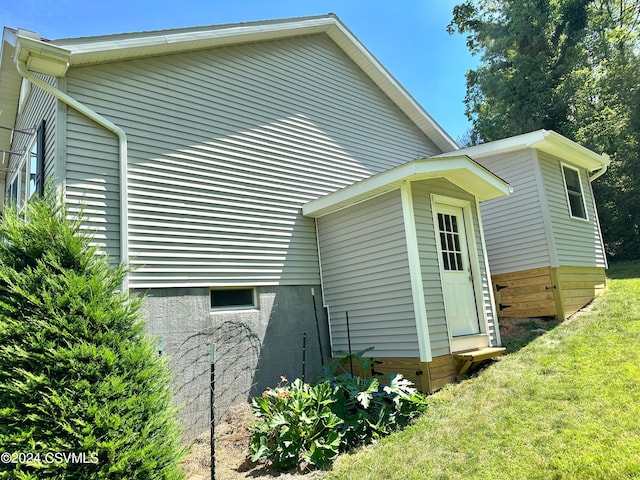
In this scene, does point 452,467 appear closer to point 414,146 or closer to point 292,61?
point 292,61

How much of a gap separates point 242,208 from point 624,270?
11.5 meters

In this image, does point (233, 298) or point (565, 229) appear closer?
point (233, 298)

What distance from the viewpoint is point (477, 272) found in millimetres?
6566

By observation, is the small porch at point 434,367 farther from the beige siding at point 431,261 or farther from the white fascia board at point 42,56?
the white fascia board at point 42,56

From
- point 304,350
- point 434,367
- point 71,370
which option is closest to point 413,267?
point 434,367

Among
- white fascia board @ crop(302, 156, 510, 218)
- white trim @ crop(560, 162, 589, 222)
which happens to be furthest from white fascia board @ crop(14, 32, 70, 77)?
white trim @ crop(560, 162, 589, 222)

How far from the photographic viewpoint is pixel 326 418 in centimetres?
426

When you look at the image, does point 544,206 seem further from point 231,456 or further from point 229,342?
point 231,456

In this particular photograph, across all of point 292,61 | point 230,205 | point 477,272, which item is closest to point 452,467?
point 477,272

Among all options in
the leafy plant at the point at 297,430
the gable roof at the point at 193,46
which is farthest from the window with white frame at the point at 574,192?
the leafy plant at the point at 297,430

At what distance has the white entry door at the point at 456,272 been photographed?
605cm

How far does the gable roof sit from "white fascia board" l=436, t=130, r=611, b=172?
155cm

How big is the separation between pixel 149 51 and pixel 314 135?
3074mm

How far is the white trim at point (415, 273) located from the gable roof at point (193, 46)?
3.88m
